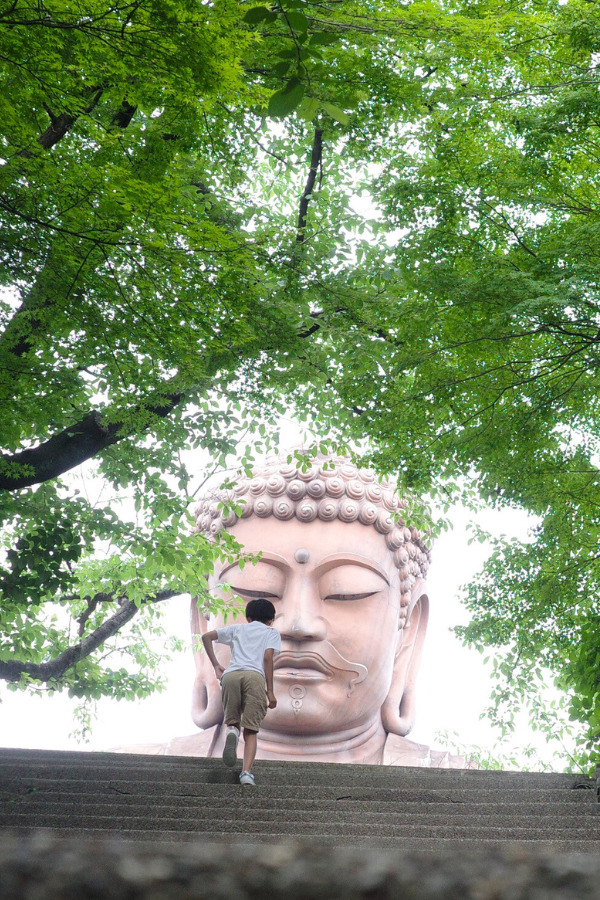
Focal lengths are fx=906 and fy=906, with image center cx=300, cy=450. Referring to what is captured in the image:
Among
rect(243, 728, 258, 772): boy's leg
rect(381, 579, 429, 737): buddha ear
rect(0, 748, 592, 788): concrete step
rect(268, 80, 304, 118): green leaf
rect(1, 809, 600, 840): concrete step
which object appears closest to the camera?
rect(268, 80, 304, 118): green leaf

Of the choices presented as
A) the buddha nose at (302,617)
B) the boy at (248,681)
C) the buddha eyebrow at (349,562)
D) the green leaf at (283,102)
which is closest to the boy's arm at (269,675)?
the boy at (248,681)

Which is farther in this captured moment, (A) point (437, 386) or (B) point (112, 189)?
(A) point (437, 386)

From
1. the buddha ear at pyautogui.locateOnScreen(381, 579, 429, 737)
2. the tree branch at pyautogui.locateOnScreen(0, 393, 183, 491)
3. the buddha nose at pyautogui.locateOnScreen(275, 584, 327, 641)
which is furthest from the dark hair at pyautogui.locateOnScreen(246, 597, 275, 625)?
the buddha ear at pyautogui.locateOnScreen(381, 579, 429, 737)

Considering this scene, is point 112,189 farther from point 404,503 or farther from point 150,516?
point 404,503

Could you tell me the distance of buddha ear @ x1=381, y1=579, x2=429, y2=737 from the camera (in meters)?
9.84

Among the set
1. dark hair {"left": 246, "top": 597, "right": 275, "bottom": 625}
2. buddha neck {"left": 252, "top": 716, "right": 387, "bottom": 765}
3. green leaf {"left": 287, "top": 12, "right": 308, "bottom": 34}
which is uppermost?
green leaf {"left": 287, "top": 12, "right": 308, "bottom": 34}

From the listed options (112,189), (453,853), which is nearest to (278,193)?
(112,189)

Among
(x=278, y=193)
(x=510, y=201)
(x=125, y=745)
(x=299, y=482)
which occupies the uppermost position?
(x=278, y=193)

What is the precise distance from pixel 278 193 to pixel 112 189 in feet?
21.3

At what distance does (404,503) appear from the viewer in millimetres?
10023

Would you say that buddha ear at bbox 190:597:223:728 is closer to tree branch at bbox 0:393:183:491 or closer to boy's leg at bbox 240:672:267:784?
tree branch at bbox 0:393:183:491

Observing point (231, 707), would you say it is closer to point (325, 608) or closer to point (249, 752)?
point (249, 752)

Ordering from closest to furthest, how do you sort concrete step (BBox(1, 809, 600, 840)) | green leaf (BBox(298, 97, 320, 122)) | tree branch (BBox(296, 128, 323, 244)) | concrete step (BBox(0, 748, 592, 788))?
green leaf (BBox(298, 97, 320, 122)) → concrete step (BBox(1, 809, 600, 840)) → concrete step (BBox(0, 748, 592, 788)) → tree branch (BBox(296, 128, 323, 244))

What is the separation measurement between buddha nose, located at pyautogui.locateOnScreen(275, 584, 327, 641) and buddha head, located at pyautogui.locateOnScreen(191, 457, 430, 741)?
0.01 meters
